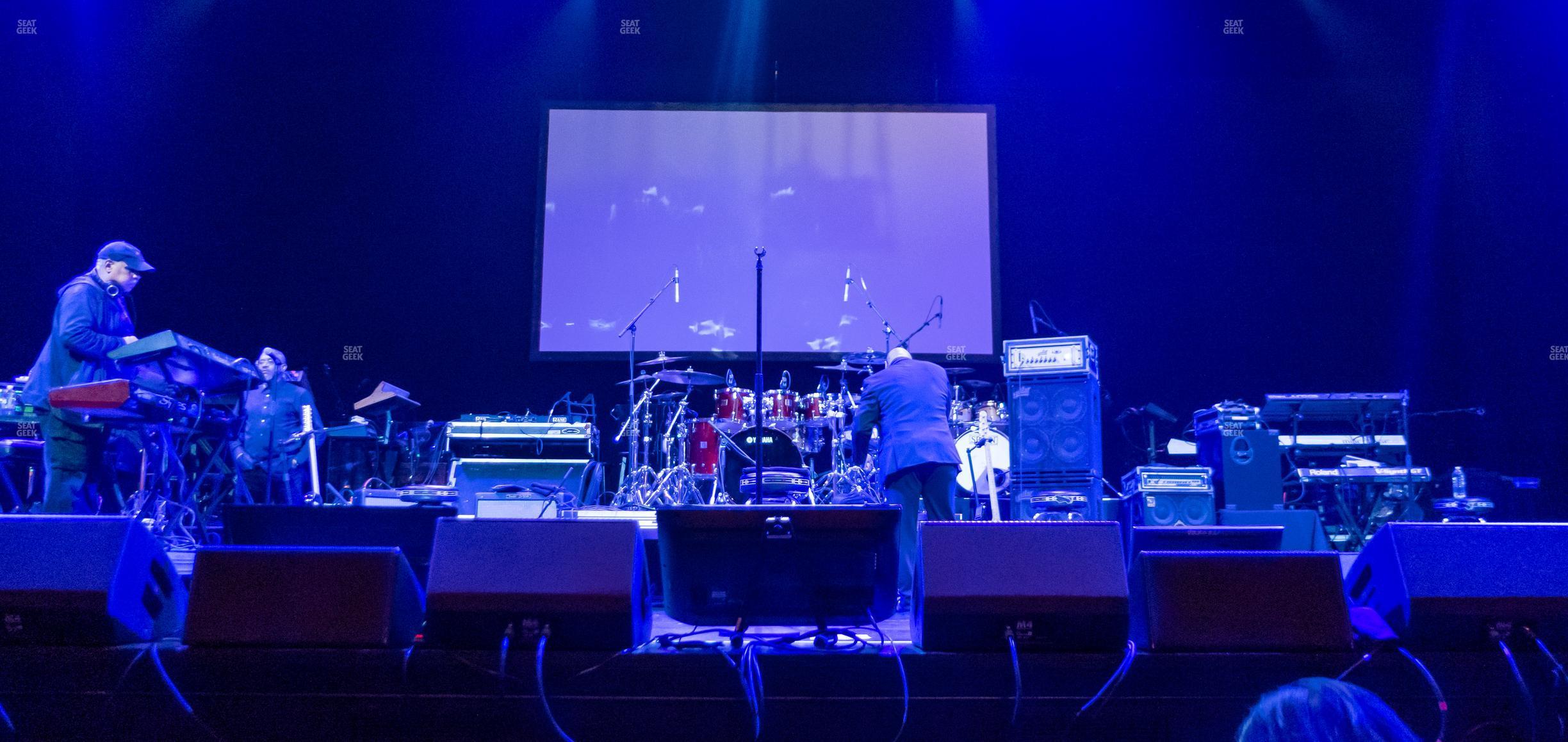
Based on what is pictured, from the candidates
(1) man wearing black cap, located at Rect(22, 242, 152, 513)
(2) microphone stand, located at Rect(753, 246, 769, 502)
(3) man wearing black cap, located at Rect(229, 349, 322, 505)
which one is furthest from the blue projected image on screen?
(1) man wearing black cap, located at Rect(22, 242, 152, 513)

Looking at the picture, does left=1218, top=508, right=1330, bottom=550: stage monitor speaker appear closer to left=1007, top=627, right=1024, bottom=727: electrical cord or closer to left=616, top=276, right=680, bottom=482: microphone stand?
left=1007, top=627, right=1024, bottom=727: electrical cord

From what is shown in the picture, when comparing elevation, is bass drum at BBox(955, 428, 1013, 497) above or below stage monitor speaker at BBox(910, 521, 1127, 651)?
above

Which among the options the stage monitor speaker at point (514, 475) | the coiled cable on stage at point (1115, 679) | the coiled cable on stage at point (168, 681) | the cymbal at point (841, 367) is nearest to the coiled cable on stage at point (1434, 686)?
the coiled cable on stage at point (1115, 679)

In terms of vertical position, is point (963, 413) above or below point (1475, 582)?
above

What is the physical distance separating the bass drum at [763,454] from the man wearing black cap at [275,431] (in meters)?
2.92

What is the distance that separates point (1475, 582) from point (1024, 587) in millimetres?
1093

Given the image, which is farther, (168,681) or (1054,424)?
(1054,424)

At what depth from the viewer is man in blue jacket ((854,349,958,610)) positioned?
5508mm

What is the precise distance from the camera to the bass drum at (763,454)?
24.7ft

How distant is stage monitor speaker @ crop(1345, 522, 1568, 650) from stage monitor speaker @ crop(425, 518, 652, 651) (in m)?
1.87

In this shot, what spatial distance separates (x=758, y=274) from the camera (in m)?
5.45

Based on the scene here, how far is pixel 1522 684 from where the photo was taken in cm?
247

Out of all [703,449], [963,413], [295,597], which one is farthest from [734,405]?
[295,597]

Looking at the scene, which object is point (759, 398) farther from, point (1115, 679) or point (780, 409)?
point (1115, 679)
